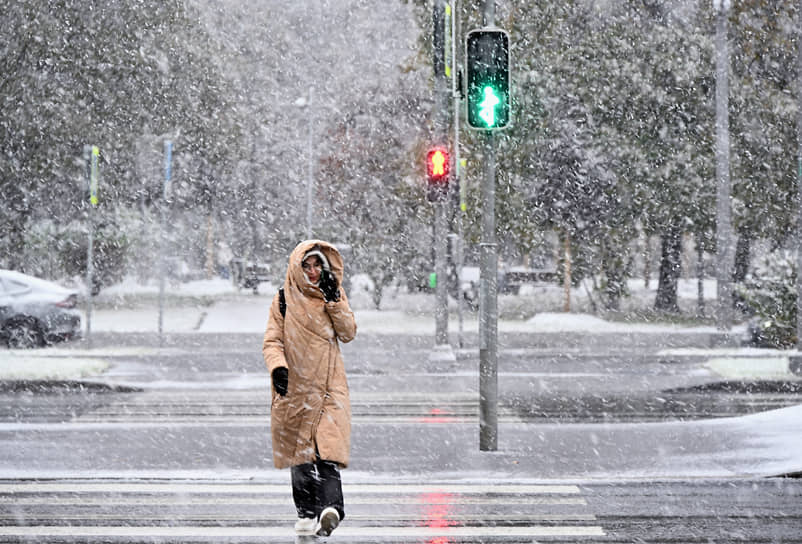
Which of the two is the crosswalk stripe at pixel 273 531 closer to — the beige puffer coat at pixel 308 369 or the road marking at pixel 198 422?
the beige puffer coat at pixel 308 369

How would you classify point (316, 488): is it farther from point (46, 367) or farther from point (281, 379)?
point (46, 367)

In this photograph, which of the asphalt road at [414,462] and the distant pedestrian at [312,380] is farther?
the asphalt road at [414,462]

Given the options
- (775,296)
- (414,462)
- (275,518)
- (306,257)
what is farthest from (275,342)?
(775,296)

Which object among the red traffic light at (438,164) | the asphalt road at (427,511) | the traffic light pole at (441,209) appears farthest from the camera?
the traffic light pole at (441,209)

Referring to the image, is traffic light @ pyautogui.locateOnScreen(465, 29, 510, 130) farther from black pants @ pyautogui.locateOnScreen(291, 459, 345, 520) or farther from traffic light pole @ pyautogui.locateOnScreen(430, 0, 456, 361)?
traffic light pole @ pyautogui.locateOnScreen(430, 0, 456, 361)

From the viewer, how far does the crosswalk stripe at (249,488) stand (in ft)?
25.0

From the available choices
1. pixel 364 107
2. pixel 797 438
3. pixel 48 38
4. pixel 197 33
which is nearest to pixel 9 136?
pixel 48 38

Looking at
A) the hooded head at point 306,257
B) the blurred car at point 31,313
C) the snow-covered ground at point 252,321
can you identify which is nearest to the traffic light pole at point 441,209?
the snow-covered ground at point 252,321

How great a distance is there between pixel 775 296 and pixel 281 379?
556 inches

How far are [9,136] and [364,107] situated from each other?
1809cm

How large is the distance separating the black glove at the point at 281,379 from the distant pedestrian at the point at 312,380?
0.7 inches

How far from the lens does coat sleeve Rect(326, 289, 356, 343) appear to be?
6.16 meters

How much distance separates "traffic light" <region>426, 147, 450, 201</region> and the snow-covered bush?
582cm

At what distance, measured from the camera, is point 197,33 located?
120ft
